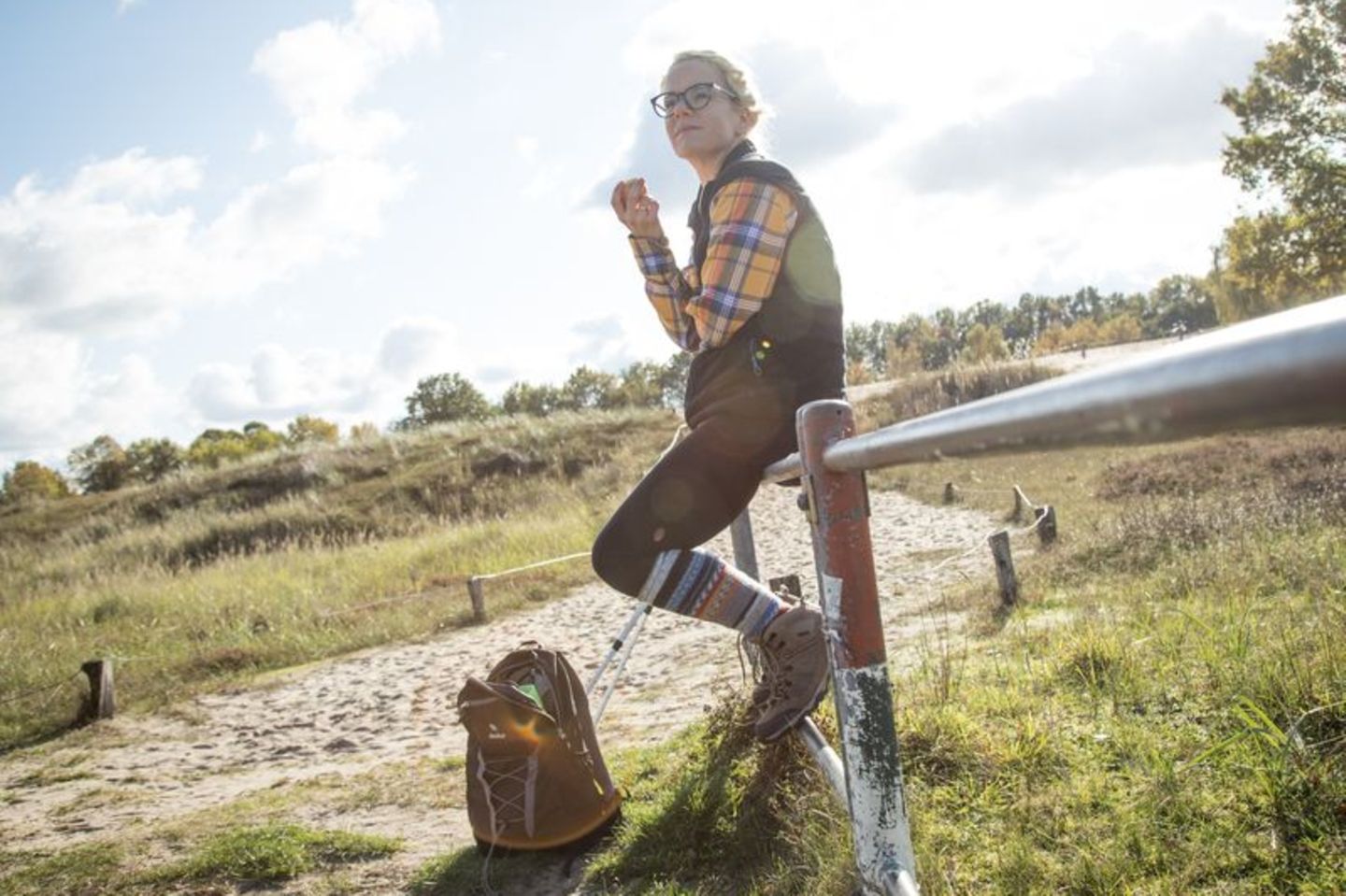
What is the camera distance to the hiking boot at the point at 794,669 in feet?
8.97

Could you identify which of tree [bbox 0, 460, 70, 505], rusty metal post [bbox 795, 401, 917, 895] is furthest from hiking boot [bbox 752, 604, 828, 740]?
tree [bbox 0, 460, 70, 505]

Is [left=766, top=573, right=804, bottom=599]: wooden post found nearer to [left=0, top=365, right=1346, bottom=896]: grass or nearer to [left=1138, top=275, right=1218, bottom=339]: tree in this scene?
[left=0, top=365, right=1346, bottom=896]: grass

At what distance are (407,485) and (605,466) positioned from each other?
589cm

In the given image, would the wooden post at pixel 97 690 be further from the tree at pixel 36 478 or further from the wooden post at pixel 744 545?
the tree at pixel 36 478

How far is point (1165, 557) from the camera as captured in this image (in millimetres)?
7293

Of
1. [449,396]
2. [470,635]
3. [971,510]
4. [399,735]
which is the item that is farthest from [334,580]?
[449,396]

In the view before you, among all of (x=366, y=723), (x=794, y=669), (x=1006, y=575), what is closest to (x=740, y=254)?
(x=794, y=669)

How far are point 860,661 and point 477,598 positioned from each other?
9516 mm

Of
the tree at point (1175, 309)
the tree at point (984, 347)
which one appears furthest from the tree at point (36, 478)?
the tree at point (1175, 309)

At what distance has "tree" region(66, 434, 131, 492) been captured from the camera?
61.4m

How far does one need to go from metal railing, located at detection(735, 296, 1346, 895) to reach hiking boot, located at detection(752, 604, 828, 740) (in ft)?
0.67

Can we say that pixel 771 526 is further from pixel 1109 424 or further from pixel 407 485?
pixel 1109 424

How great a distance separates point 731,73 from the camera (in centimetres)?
309

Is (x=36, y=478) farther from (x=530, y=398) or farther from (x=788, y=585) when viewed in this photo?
(x=788, y=585)
